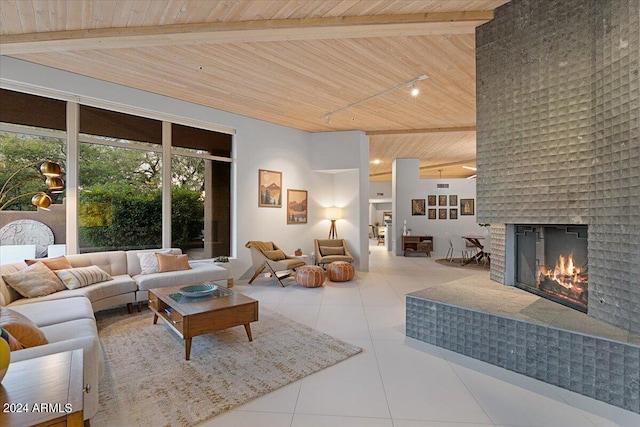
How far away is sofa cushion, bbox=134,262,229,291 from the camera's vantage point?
401 cm

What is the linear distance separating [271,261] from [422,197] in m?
6.49

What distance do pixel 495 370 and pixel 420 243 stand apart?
23.9 ft

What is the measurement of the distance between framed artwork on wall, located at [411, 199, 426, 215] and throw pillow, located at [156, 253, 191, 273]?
25.1 feet

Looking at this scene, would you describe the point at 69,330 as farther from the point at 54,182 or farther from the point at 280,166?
the point at 280,166

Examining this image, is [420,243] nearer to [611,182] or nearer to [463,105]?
[463,105]

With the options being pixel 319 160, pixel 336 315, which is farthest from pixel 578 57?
pixel 319 160

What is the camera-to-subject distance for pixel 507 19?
2.96 m

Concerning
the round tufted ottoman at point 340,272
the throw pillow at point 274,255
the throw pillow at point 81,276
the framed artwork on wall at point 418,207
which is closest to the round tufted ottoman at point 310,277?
the round tufted ottoman at point 340,272

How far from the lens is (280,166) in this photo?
6656 mm

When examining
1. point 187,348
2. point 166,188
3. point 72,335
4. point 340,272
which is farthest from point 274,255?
point 72,335

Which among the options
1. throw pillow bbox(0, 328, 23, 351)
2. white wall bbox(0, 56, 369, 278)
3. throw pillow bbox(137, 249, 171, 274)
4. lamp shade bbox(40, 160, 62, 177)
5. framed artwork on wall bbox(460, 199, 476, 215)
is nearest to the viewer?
throw pillow bbox(0, 328, 23, 351)

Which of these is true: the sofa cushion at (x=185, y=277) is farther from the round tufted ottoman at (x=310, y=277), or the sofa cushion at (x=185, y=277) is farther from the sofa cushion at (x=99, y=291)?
the round tufted ottoman at (x=310, y=277)

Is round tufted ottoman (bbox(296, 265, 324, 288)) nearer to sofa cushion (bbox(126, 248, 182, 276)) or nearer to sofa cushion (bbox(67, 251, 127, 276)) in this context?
sofa cushion (bbox(126, 248, 182, 276))

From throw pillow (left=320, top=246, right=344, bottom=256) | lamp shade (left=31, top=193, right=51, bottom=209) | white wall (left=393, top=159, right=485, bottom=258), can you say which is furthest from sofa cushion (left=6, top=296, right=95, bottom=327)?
white wall (left=393, top=159, right=485, bottom=258)
